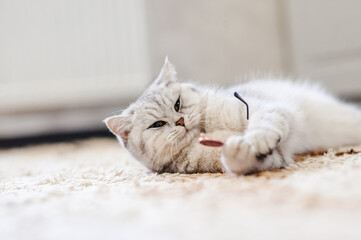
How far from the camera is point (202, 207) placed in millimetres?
782

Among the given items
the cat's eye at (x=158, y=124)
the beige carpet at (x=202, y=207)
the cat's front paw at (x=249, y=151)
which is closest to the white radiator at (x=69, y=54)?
the cat's eye at (x=158, y=124)

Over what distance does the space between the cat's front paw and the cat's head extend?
284mm

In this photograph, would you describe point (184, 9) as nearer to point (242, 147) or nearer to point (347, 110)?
point (347, 110)

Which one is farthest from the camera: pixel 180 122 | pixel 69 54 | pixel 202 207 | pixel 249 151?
pixel 69 54

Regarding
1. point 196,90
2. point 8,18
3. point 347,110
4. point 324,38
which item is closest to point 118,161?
point 196,90

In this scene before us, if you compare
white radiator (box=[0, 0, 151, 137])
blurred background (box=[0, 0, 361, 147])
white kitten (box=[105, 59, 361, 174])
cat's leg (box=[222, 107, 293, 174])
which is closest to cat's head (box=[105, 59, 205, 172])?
white kitten (box=[105, 59, 361, 174])

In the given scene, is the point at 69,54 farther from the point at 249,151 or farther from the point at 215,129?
the point at 249,151

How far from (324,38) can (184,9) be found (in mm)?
1037

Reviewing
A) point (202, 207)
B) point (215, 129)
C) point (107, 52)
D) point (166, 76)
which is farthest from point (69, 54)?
point (202, 207)

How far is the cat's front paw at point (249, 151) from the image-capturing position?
986mm

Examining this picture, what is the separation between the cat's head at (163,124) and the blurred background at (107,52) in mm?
1348

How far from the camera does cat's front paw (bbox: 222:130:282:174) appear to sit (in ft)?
3.24

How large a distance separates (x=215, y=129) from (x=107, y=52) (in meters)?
2.30

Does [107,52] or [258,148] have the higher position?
[107,52]
